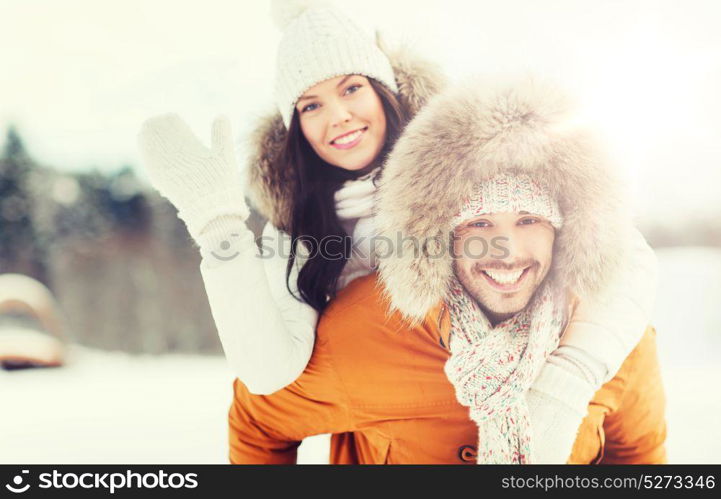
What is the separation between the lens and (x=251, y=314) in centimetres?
102

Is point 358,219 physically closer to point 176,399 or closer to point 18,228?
point 176,399

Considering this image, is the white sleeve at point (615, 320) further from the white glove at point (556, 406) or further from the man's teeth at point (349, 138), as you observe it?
the man's teeth at point (349, 138)

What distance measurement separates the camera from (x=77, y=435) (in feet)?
4.59

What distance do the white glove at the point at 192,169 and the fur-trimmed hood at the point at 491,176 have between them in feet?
1.00

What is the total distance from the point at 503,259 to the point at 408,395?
347 millimetres

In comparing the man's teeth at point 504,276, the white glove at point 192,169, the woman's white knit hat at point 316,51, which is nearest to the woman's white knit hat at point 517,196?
the man's teeth at point 504,276

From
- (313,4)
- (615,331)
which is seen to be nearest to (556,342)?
(615,331)

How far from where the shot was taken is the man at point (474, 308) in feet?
3.33

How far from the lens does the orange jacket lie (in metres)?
1.13

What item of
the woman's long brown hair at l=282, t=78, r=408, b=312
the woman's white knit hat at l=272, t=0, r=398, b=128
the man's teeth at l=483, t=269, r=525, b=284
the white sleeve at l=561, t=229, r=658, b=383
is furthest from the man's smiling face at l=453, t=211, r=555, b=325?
the woman's white knit hat at l=272, t=0, r=398, b=128

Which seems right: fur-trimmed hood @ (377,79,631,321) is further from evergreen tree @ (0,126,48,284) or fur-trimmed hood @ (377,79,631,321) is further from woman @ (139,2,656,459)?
evergreen tree @ (0,126,48,284)

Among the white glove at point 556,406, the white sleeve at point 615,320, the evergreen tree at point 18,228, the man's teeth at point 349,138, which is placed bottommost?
the white glove at point 556,406

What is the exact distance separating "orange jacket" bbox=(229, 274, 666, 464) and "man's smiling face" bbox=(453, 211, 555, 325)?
0.32ft

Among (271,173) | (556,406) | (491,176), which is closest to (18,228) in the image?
(271,173)
